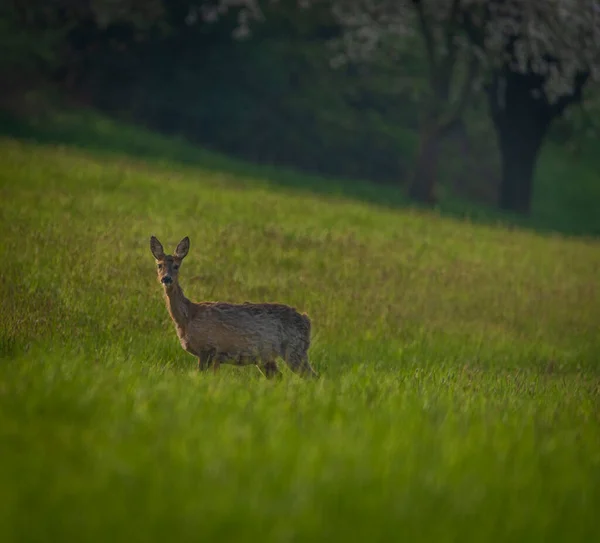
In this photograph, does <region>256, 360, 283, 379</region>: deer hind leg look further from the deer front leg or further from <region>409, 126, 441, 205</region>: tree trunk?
<region>409, 126, 441, 205</region>: tree trunk

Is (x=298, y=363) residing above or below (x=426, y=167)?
below

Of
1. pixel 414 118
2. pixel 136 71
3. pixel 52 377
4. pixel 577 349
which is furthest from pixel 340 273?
pixel 414 118

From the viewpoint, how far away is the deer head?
37.4ft

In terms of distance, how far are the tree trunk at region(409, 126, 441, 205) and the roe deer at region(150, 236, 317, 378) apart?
29.1 metres

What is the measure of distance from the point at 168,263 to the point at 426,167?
29.7 meters

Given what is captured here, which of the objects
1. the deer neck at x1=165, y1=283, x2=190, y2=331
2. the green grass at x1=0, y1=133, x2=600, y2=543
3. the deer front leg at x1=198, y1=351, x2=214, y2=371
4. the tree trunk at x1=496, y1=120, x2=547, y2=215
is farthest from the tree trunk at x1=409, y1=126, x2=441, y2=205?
the deer front leg at x1=198, y1=351, x2=214, y2=371

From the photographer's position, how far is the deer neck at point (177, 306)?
37.3ft

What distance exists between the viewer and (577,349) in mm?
17578

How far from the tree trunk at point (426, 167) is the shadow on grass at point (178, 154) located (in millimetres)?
554

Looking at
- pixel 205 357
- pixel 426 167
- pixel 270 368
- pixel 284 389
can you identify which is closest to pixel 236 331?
pixel 205 357

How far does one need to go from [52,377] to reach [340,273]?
37.5 ft

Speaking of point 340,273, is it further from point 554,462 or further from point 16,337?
point 554,462

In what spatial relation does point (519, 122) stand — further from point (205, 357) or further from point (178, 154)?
point (205, 357)

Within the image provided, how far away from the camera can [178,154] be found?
3978cm
